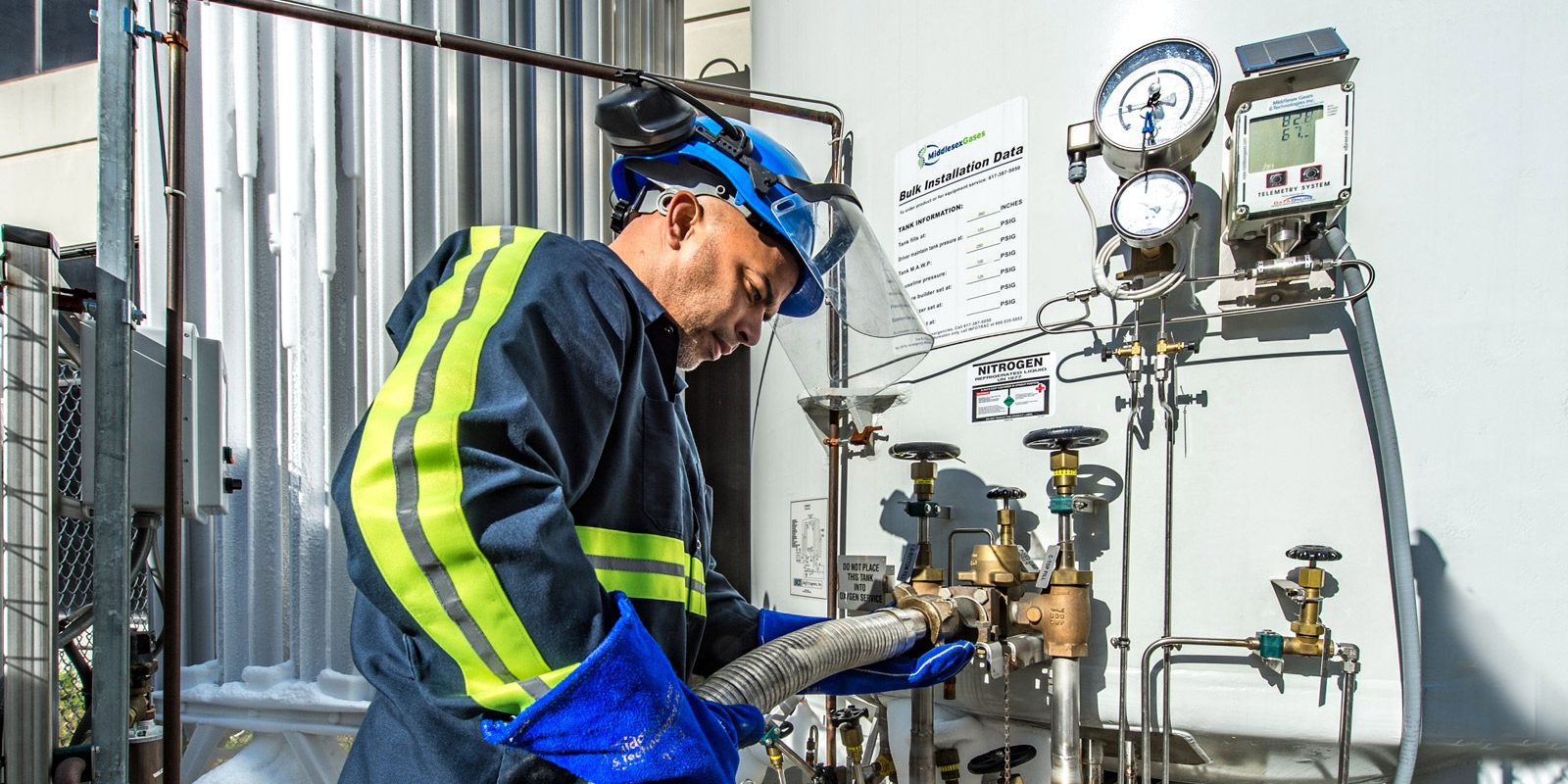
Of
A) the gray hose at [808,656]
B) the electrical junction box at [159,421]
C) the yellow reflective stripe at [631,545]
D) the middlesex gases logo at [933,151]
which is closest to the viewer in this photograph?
the yellow reflective stripe at [631,545]

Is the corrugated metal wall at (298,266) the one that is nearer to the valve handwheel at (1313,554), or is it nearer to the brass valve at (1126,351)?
the brass valve at (1126,351)

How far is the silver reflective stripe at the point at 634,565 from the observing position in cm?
81

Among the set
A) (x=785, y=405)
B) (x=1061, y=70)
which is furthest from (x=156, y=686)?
(x=1061, y=70)

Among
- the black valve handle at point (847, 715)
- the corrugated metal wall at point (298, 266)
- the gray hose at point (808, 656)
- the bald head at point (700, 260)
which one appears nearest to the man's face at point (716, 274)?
the bald head at point (700, 260)

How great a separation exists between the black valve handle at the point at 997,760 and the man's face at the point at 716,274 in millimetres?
855

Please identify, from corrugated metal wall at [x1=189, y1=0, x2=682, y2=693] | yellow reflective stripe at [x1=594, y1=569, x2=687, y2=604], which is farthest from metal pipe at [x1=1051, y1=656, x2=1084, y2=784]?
corrugated metal wall at [x1=189, y1=0, x2=682, y2=693]

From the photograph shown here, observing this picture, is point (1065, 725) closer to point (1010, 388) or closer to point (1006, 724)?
point (1006, 724)

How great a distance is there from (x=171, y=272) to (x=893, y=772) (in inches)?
57.7

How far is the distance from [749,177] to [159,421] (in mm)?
1073

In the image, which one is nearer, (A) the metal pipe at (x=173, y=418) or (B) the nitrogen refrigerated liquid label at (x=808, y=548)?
(A) the metal pipe at (x=173, y=418)

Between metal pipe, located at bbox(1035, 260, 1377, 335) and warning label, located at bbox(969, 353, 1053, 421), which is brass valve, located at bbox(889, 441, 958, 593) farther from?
metal pipe, located at bbox(1035, 260, 1377, 335)

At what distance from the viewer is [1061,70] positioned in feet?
4.71

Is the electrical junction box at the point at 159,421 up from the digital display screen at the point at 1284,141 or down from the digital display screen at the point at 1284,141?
down

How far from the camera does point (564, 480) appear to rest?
0.72 metres
